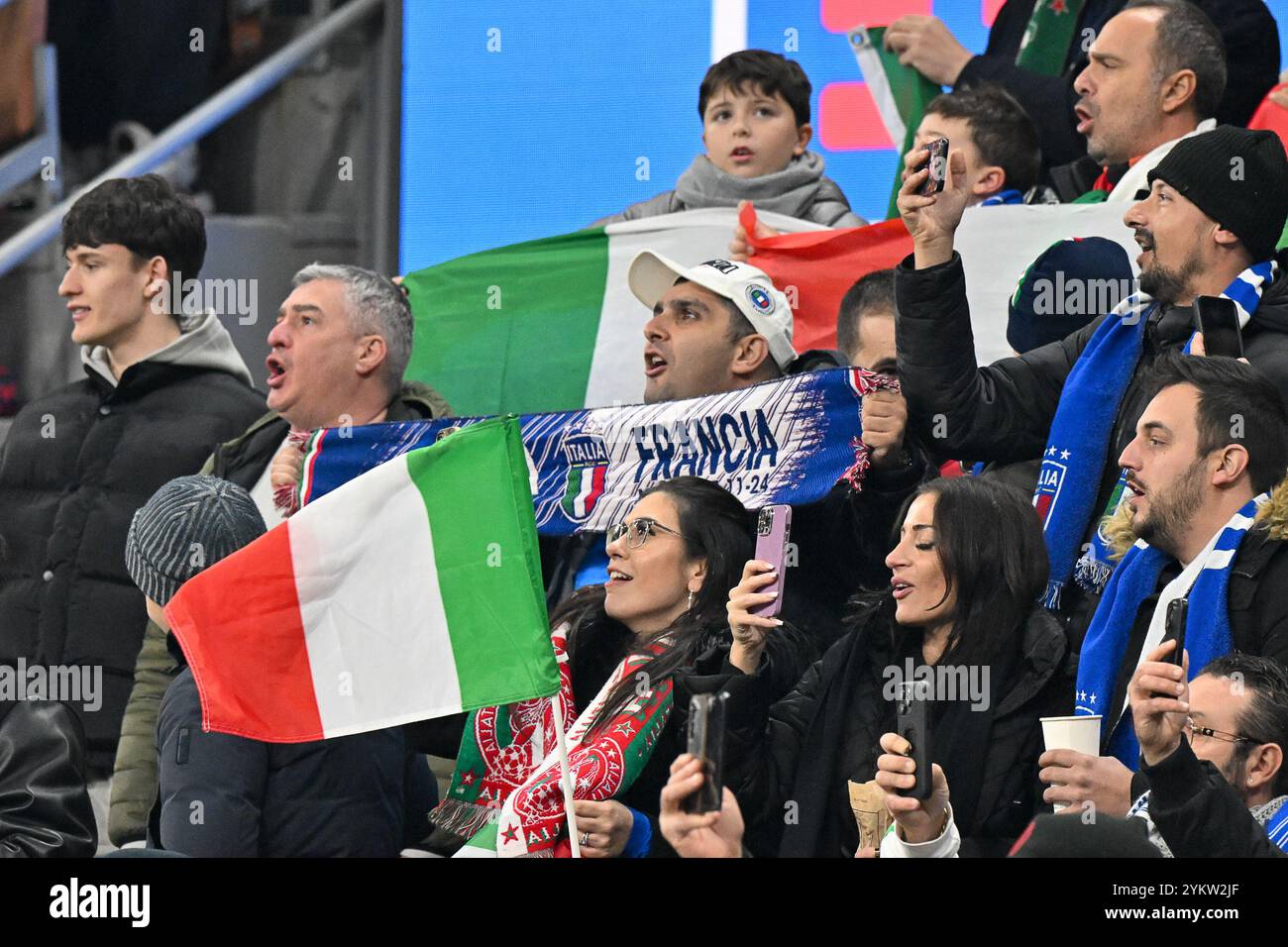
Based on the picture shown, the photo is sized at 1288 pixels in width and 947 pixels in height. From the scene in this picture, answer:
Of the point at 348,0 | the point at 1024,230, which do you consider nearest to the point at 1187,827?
the point at 1024,230

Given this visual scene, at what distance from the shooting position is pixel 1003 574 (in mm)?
5234

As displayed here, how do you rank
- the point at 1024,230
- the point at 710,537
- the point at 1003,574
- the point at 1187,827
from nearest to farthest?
the point at 1187,827, the point at 1003,574, the point at 710,537, the point at 1024,230

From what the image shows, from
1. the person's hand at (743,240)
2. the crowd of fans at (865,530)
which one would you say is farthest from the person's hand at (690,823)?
the person's hand at (743,240)

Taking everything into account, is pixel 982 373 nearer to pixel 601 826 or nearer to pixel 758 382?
pixel 758 382

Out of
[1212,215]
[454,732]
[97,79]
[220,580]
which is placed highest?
[97,79]

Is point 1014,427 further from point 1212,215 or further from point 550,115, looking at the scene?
point 550,115

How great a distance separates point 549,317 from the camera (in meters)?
8.16

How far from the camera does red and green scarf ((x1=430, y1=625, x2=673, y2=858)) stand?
5.36 m

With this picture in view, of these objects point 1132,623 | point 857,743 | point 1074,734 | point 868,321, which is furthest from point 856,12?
point 1074,734

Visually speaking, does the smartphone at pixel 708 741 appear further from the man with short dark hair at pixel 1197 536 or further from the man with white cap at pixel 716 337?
the man with white cap at pixel 716 337

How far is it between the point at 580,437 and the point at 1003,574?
1.73 m

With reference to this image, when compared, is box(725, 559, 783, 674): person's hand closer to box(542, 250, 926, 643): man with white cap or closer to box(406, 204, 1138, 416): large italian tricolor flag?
box(542, 250, 926, 643): man with white cap

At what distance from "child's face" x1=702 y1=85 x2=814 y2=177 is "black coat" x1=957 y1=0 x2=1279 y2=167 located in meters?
0.59

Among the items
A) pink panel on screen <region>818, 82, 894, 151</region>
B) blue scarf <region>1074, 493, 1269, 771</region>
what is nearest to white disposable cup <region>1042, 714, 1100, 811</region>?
blue scarf <region>1074, 493, 1269, 771</region>
